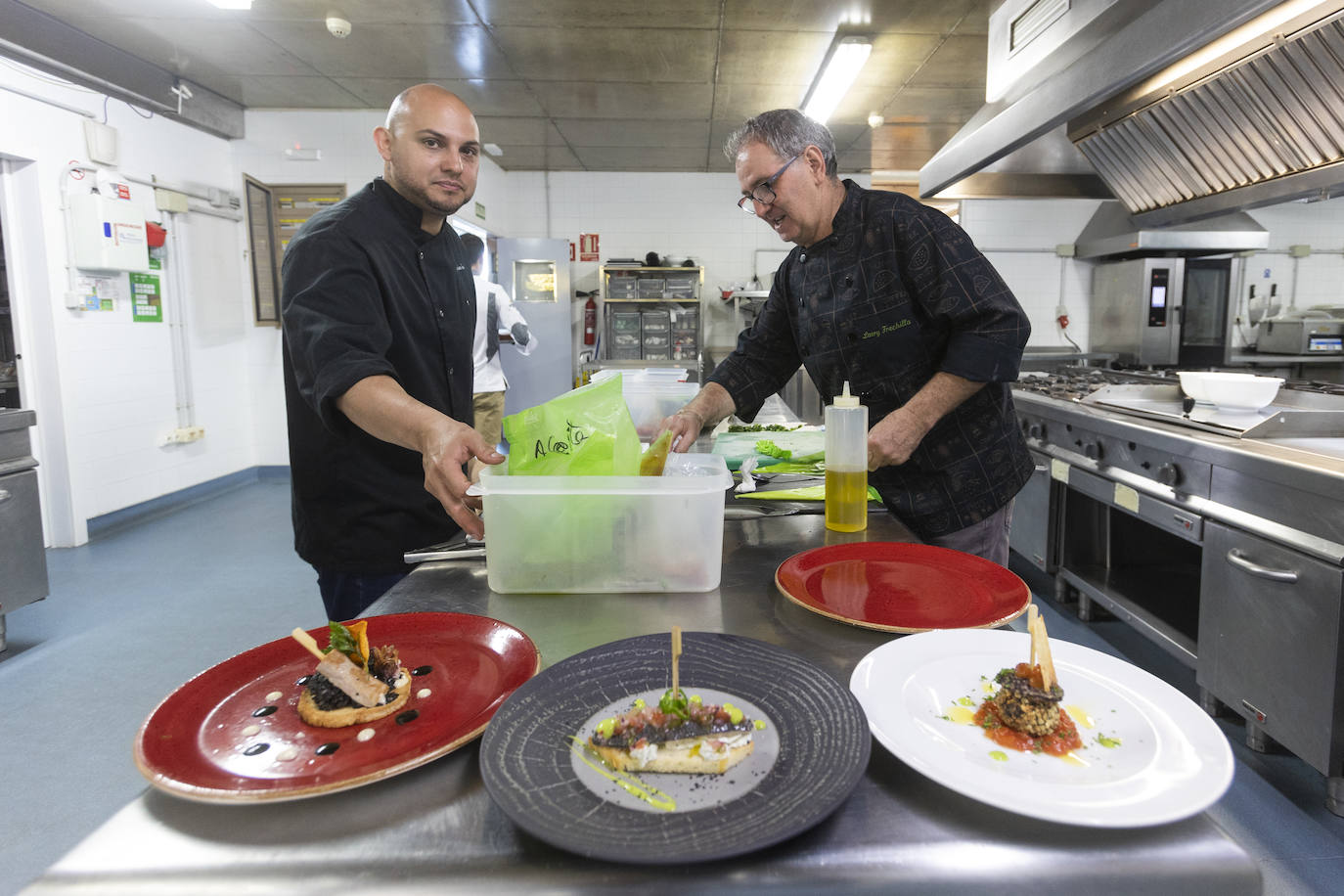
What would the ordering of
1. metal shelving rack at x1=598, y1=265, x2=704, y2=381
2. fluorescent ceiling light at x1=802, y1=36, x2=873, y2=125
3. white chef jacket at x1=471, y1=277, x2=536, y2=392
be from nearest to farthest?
fluorescent ceiling light at x1=802, y1=36, x2=873, y2=125 → white chef jacket at x1=471, y1=277, x2=536, y2=392 → metal shelving rack at x1=598, y1=265, x2=704, y2=381

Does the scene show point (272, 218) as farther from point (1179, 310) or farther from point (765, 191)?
point (1179, 310)

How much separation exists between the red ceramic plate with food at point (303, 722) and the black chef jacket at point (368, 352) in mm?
620

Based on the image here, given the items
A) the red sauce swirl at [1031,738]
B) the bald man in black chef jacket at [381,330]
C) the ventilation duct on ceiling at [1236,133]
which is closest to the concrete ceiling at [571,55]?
the ventilation duct on ceiling at [1236,133]

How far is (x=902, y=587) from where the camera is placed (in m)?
1.09

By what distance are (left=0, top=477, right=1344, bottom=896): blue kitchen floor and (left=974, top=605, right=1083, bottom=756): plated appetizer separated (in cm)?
14

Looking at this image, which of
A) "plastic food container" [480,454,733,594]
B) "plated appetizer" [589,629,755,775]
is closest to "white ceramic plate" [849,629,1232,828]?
"plated appetizer" [589,629,755,775]

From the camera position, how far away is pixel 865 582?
1104 millimetres

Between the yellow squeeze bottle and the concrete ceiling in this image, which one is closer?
the yellow squeeze bottle

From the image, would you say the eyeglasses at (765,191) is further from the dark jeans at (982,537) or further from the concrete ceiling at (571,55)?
the concrete ceiling at (571,55)

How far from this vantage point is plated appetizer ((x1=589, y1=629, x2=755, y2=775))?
0.62 meters

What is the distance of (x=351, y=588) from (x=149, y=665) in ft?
6.18

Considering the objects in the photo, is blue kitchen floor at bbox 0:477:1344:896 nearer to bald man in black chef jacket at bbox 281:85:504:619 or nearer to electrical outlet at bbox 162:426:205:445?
electrical outlet at bbox 162:426:205:445

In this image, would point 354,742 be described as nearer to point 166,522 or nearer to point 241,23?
point 241,23

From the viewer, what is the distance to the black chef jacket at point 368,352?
1410 mm
